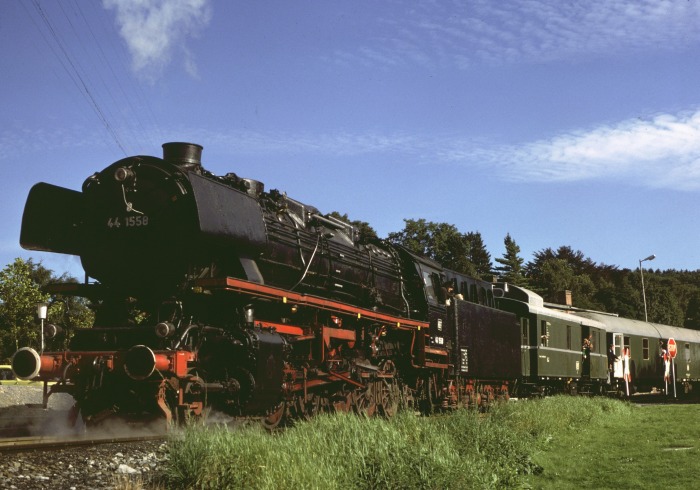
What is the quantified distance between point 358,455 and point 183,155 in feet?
18.1

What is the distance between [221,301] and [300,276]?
2.08 metres

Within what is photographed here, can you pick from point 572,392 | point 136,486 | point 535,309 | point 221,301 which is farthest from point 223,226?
point 572,392

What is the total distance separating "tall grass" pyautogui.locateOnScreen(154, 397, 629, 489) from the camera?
6.94 m

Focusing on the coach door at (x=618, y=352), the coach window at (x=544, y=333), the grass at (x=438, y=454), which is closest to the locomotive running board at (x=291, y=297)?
the grass at (x=438, y=454)

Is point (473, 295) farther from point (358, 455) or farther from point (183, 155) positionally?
point (358, 455)

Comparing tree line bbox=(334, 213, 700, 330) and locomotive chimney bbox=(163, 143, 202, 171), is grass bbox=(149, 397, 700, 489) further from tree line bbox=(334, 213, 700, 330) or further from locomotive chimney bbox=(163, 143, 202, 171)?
tree line bbox=(334, 213, 700, 330)

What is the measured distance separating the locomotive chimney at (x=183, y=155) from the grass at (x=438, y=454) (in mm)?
4016

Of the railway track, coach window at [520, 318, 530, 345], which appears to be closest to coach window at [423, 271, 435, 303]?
coach window at [520, 318, 530, 345]

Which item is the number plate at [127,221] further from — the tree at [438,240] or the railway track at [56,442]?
the tree at [438,240]

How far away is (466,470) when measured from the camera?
855 centimetres

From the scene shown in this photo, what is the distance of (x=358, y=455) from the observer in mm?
8227

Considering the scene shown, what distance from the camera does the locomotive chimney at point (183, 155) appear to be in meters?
11.2

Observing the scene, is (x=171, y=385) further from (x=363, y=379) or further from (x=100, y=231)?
(x=363, y=379)

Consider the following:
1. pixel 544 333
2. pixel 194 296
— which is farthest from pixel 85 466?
pixel 544 333
